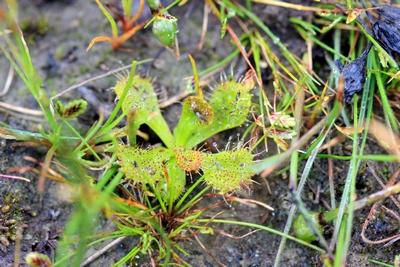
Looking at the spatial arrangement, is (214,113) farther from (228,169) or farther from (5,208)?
(5,208)

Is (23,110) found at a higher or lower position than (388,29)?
lower

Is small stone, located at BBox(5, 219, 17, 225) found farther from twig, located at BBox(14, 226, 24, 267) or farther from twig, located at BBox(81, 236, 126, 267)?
twig, located at BBox(81, 236, 126, 267)

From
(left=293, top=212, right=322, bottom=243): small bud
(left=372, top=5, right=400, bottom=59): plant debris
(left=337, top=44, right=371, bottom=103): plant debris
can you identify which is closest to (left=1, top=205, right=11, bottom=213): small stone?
(left=293, top=212, right=322, bottom=243): small bud

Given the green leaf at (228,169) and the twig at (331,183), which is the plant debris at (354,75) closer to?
the twig at (331,183)

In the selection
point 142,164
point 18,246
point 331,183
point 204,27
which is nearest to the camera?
point 18,246

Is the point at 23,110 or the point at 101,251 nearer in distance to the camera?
the point at 101,251

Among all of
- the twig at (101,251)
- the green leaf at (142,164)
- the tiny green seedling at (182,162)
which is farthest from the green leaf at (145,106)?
the twig at (101,251)

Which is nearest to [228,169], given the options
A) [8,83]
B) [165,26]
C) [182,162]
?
[182,162]

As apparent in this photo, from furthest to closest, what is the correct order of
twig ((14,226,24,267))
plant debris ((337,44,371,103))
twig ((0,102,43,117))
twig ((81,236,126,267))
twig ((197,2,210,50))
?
twig ((197,2,210,50)) < twig ((0,102,43,117)) < plant debris ((337,44,371,103)) < twig ((81,236,126,267)) < twig ((14,226,24,267))

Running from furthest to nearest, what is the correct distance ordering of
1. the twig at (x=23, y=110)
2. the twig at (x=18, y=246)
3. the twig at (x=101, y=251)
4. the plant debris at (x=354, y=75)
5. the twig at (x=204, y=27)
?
the twig at (x=204, y=27)
the twig at (x=23, y=110)
the plant debris at (x=354, y=75)
the twig at (x=101, y=251)
the twig at (x=18, y=246)

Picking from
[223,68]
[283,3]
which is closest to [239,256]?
[223,68]

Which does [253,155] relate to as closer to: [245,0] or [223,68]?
[223,68]
